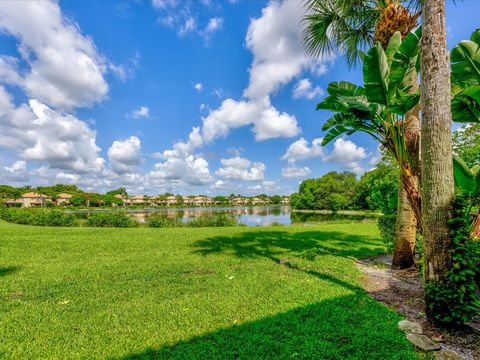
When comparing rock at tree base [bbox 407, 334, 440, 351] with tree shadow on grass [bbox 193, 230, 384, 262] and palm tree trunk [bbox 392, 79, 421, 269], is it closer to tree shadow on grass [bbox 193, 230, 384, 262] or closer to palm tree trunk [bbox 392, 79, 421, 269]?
palm tree trunk [bbox 392, 79, 421, 269]

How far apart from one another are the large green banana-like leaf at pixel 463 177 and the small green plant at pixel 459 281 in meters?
1.01

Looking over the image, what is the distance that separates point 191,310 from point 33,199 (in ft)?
344

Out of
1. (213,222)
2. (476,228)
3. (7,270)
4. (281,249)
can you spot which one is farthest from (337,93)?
(213,222)

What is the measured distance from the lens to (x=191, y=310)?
11.6ft

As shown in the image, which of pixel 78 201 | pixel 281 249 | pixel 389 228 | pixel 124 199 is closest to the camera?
pixel 389 228

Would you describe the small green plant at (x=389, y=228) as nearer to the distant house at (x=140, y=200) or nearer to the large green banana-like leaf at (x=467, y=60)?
the large green banana-like leaf at (x=467, y=60)

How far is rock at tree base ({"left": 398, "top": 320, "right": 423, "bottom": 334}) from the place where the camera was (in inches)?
114

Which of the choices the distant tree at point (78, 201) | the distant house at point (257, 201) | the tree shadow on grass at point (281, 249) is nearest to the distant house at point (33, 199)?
the distant tree at point (78, 201)

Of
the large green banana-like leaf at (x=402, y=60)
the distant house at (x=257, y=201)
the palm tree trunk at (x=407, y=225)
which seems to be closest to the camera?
the large green banana-like leaf at (x=402, y=60)

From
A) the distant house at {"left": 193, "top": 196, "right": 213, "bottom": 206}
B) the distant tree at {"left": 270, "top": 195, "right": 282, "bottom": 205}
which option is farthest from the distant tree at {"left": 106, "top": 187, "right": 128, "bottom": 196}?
Answer: the distant tree at {"left": 270, "top": 195, "right": 282, "bottom": 205}

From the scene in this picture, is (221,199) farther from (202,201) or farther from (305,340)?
(305,340)

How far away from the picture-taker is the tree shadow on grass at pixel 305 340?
249 cm

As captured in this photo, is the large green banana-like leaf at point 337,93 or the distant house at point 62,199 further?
the distant house at point 62,199

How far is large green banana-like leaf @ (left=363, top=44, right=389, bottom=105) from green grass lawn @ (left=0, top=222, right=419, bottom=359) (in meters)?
3.46
